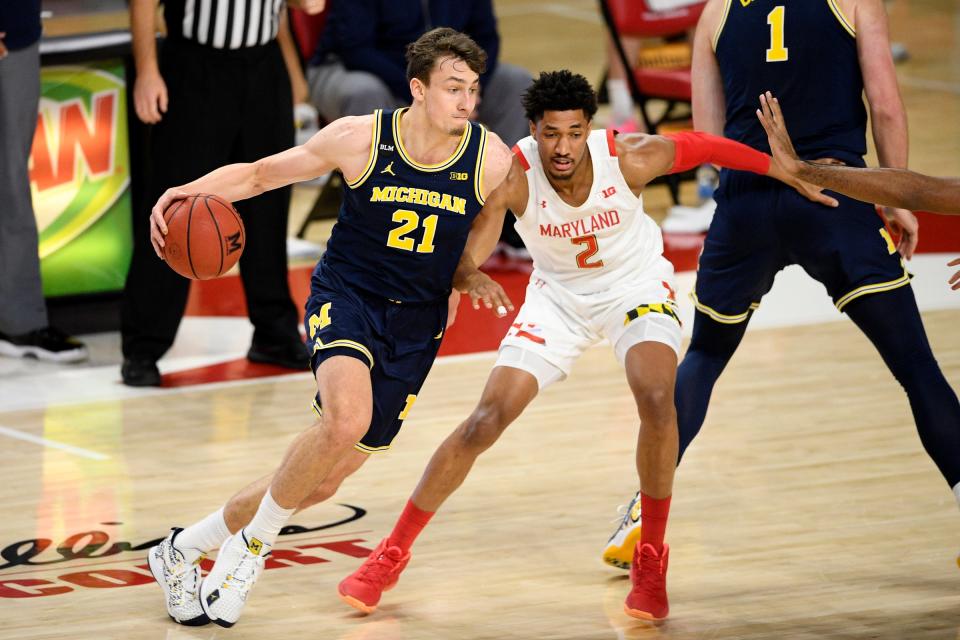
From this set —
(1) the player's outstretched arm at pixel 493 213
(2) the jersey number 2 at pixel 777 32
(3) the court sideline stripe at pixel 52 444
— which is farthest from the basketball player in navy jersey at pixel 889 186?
(3) the court sideline stripe at pixel 52 444

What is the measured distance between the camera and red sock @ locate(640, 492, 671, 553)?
15.5ft

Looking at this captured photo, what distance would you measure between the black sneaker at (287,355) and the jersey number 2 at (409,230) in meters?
2.62

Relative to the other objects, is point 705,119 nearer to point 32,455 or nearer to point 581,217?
point 581,217

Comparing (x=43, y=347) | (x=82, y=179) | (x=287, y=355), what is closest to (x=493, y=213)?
(x=287, y=355)

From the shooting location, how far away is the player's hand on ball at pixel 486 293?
14.8 ft

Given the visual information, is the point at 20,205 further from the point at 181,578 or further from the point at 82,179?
the point at 181,578

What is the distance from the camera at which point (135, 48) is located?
6.83 meters

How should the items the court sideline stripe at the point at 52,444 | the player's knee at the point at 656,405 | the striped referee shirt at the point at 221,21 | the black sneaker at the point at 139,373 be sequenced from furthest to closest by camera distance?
the black sneaker at the point at 139,373 < the striped referee shirt at the point at 221,21 < the court sideline stripe at the point at 52,444 < the player's knee at the point at 656,405

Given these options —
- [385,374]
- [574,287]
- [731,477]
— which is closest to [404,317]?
[385,374]

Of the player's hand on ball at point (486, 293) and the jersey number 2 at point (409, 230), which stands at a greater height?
the jersey number 2 at point (409, 230)

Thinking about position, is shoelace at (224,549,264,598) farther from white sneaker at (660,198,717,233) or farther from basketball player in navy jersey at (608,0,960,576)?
white sneaker at (660,198,717,233)

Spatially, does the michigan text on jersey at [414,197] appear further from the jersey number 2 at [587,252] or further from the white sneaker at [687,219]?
the white sneaker at [687,219]

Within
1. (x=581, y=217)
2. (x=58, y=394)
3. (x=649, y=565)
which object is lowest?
(x=58, y=394)

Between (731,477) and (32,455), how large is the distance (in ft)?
9.20
